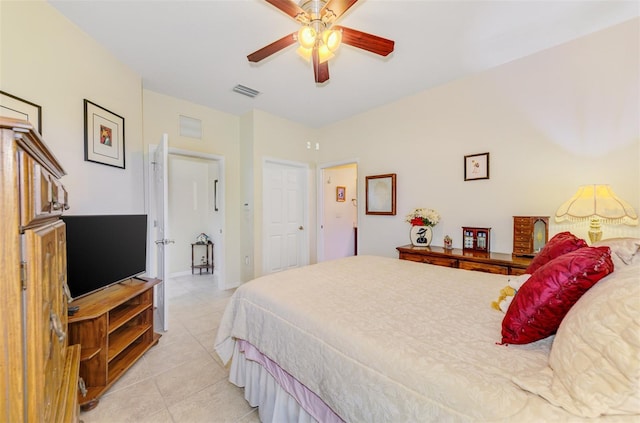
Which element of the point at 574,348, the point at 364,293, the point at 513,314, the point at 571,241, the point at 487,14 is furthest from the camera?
the point at 487,14

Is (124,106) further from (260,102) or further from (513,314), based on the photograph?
(513,314)

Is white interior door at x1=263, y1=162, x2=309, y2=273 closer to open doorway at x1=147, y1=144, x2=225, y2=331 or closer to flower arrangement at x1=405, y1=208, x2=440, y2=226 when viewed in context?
open doorway at x1=147, y1=144, x2=225, y2=331

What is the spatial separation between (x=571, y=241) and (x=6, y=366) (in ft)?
6.83

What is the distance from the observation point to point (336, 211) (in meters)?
4.99

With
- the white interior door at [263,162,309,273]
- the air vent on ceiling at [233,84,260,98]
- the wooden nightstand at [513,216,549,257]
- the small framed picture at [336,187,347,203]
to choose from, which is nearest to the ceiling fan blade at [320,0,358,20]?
the air vent on ceiling at [233,84,260,98]

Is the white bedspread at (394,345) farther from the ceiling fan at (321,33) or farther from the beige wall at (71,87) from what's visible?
the beige wall at (71,87)

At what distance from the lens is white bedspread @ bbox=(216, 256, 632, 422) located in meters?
0.73

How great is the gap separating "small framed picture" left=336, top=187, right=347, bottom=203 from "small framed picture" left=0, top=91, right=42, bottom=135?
3.97 metres

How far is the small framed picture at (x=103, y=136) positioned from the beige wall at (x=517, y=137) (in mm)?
3087

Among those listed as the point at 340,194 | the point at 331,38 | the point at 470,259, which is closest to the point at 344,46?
the point at 331,38

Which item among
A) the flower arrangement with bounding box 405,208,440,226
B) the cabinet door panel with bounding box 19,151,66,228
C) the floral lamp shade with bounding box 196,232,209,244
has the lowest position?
the floral lamp shade with bounding box 196,232,209,244

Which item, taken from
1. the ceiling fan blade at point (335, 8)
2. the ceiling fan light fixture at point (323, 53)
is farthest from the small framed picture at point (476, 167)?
the ceiling fan blade at point (335, 8)

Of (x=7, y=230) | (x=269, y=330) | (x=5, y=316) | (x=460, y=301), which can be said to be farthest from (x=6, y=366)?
(x=460, y=301)

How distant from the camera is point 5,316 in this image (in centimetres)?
50
